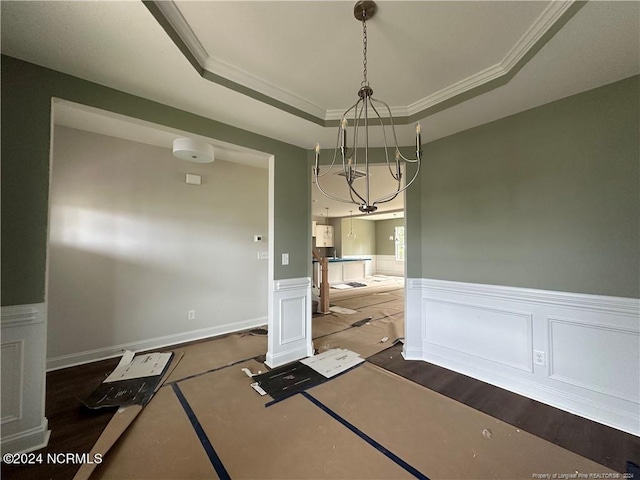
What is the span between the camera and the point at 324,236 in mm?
10023

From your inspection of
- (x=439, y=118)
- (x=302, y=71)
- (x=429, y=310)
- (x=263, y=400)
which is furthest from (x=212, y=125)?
(x=429, y=310)

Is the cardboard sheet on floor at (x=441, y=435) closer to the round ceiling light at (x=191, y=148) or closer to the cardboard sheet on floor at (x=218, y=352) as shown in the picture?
the cardboard sheet on floor at (x=218, y=352)

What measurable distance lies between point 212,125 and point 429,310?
2.99 m

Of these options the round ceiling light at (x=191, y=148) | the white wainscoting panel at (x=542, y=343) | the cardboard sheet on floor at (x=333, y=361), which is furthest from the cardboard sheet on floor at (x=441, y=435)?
the round ceiling light at (x=191, y=148)

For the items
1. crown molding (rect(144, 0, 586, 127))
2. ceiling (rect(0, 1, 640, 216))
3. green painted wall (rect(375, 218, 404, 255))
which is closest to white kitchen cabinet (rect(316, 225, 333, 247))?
green painted wall (rect(375, 218, 404, 255))

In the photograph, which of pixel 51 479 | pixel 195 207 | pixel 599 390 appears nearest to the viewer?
pixel 51 479

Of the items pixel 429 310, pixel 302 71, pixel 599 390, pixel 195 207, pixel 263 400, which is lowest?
pixel 263 400

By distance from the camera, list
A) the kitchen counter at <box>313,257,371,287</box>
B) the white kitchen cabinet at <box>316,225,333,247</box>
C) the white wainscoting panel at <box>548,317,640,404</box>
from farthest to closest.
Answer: the white kitchen cabinet at <box>316,225,333,247</box> < the kitchen counter at <box>313,257,371,287</box> < the white wainscoting panel at <box>548,317,640,404</box>

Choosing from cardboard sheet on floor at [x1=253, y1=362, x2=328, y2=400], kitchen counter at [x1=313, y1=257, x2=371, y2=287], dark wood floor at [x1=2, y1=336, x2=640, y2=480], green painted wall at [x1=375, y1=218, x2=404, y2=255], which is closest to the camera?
dark wood floor at [x1=2, y1=336, x2=640, y2=480]

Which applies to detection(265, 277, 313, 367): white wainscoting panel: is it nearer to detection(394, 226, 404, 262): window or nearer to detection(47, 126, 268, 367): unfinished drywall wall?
detection(47, 126, 268, 367): unfinished drywall wall

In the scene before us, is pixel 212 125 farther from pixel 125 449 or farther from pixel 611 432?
pixel 611 432

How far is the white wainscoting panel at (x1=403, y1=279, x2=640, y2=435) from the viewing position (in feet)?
5.62

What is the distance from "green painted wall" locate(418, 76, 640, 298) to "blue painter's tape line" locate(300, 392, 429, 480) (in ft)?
5.67

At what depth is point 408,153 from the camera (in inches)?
113
